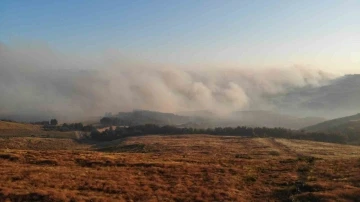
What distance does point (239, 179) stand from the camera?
50438 mm

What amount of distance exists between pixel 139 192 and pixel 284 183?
65.1 feet

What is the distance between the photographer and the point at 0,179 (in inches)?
1891

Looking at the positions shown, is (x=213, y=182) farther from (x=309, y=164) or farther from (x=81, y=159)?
(x=81, y=159)

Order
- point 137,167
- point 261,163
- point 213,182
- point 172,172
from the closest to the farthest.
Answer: point 213,182
point 172,172
point 137,167
point 261,163

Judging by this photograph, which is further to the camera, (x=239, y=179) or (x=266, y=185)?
(x=239, y=179)

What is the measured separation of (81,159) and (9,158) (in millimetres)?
13819

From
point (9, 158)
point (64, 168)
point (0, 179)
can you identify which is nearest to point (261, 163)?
point (64, 168)

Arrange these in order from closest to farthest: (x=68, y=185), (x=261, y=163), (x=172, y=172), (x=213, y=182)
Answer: (x=68, y=185)
(x=213, y=182)
(x=172, y=172)
(x=261, y=163)

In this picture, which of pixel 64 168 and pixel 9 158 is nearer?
pixel 64 168

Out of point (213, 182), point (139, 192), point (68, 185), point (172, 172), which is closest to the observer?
point (139, 192)

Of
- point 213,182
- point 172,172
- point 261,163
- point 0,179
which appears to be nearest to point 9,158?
point 0,179

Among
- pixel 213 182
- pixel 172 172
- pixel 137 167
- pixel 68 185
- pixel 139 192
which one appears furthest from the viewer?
pixel 137 167

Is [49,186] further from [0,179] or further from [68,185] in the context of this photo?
[0,179]

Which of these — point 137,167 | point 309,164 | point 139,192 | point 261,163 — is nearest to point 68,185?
point 139,192
